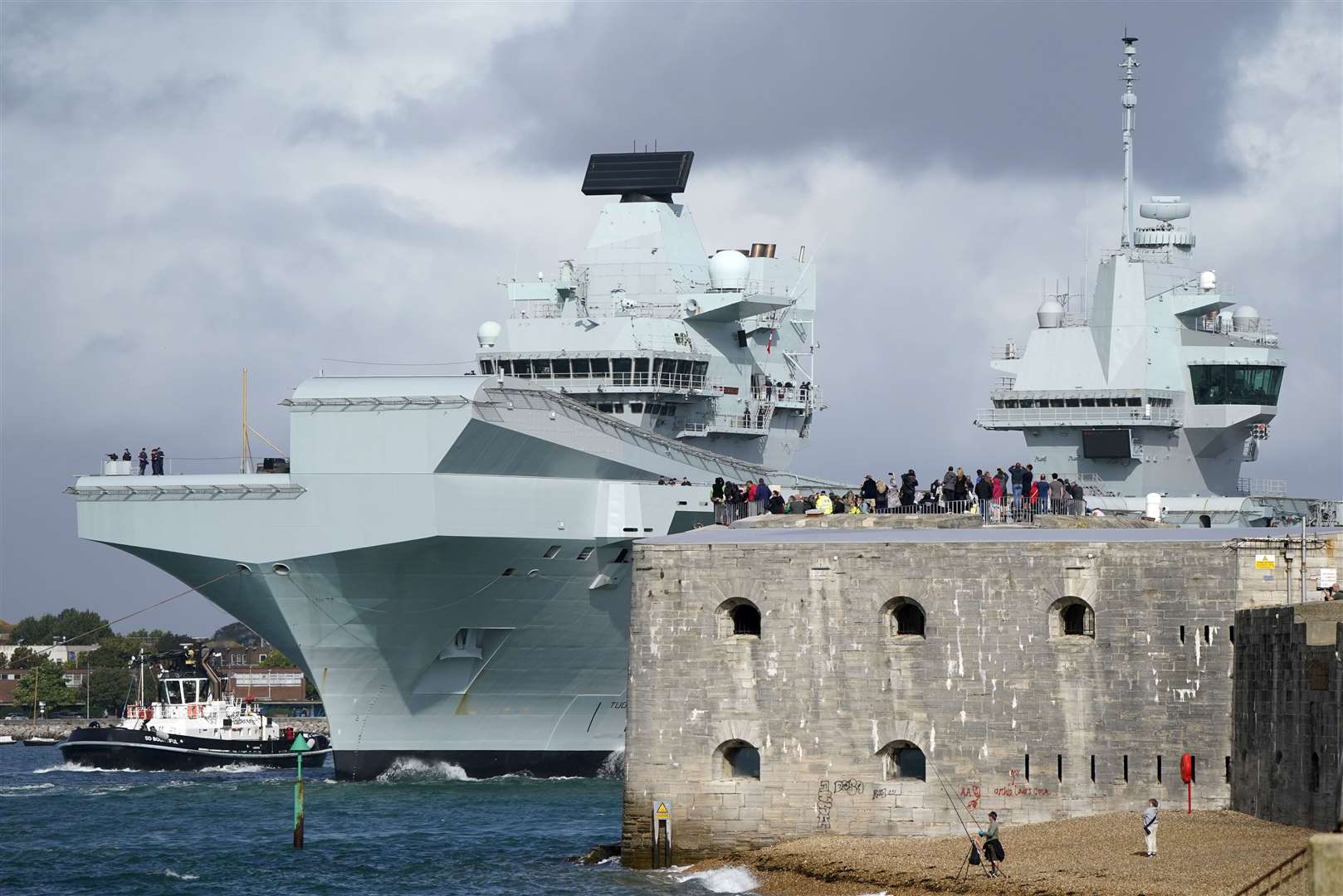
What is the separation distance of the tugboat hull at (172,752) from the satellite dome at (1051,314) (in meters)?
25.3

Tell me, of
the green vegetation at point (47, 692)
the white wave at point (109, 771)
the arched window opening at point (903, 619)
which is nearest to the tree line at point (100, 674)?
the green vegetation at point (47, 692)

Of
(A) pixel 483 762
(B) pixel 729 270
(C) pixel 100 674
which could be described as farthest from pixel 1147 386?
(C) pixel 100 674

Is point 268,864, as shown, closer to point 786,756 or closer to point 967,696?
point 786,756

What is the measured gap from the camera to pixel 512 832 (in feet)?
141

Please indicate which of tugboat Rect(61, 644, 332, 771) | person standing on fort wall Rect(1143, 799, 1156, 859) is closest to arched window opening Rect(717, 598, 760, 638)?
person standing on fort wall Rect(1143, 799, 1156, 859)

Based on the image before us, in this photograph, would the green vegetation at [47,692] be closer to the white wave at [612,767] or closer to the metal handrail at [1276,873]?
the white wave at [612,767]

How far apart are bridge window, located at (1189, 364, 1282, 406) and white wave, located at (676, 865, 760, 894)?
31611 mm

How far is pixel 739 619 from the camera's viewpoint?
3572 cm

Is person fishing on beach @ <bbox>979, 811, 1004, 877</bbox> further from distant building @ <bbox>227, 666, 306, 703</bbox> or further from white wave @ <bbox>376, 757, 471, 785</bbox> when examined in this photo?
distant building @ <bbox>227, 666, 306, 703</bbox>

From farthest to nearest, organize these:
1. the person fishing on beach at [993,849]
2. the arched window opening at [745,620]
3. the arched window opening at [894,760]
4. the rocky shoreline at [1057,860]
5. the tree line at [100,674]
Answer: the tree line at [100,674], the arched window opening at [745,620], the arched window opening at [894,760], the person fishing on beach at [993,849], the rocky shoreline at [1057,860]

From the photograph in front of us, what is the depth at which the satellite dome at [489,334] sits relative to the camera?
195ft

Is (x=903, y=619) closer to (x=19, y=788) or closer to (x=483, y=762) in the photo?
(x=483, y=762)

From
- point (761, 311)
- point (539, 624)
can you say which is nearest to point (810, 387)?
point (761, 311)

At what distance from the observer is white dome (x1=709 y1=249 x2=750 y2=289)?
59.5 m
